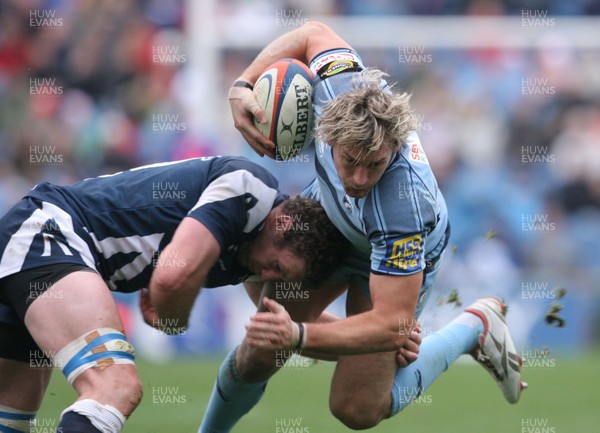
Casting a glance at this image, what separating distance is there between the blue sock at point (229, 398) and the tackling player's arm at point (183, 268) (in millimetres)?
978

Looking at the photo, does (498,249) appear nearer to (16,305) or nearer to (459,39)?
(459,39)

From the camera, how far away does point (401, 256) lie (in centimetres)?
522

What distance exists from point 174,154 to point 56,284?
7.97 meters

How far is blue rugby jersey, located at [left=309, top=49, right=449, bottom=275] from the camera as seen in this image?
207 inches

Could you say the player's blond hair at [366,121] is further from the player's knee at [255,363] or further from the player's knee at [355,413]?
the player's knee at [355,413]

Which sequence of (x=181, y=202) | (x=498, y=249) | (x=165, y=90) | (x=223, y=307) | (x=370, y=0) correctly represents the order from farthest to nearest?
(x=370, y=0) < (x=165, y=90) < (x=498, y=249) < (x=223, y=307) < (x=181, y=202)

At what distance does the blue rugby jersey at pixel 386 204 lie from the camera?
17.2 ft

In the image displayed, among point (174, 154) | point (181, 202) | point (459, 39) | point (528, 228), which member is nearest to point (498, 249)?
point (528, 228)

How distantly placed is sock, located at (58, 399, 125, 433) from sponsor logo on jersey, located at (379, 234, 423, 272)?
1.53 m

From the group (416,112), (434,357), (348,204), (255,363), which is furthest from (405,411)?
(416,112)

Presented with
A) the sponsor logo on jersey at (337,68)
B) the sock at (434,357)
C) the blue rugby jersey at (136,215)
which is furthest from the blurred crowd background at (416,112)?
the blue rugby jersey at (136,215)

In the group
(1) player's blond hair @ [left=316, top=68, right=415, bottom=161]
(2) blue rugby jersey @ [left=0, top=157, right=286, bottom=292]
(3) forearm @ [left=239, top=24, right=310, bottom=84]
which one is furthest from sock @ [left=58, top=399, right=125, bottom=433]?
(3) forearm @ [left=239, top=24, right=310, bottom=84]

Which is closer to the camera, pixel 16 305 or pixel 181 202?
pixel 16 305

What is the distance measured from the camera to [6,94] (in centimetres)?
1416
